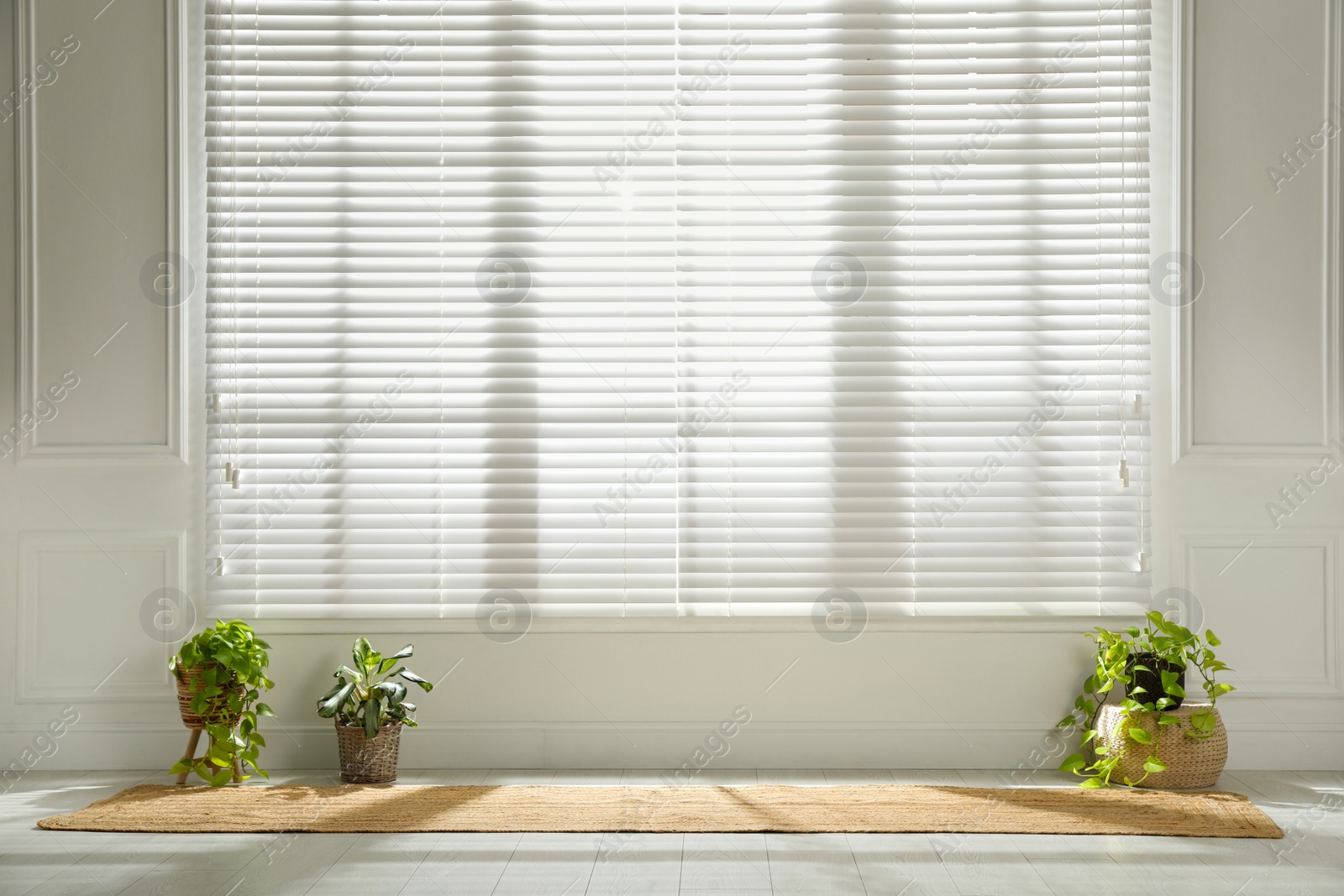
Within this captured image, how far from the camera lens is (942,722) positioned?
10.7ft

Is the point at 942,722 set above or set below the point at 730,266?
below

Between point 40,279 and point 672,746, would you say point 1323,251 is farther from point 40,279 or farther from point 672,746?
point 40,279

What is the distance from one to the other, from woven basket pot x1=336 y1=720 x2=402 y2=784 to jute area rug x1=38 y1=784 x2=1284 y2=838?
0.06 meters

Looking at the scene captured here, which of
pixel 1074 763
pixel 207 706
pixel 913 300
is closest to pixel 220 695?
pixel 207 706

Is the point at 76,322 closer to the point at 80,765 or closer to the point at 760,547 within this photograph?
the point at 80,765

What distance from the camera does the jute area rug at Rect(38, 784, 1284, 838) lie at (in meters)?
2.66

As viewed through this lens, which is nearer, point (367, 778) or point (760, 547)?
point (367, 778)

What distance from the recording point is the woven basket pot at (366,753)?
120 inches

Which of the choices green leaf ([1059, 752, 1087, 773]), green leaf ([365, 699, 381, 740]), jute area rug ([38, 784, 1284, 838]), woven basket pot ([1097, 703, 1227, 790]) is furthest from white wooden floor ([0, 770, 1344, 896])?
green leaf ([1059, 752, 1087, 773])

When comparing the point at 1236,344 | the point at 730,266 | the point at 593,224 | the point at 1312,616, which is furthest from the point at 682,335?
the point at 1312,616

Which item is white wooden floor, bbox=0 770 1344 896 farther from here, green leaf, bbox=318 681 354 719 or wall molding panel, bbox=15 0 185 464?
wall molding panel, bbox=15 0 185 464

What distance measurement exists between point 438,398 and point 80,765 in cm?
172

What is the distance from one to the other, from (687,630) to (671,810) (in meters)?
0.64

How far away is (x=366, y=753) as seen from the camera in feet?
10.0
